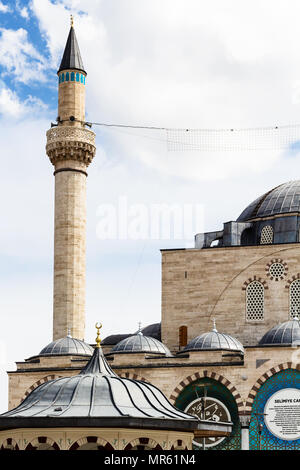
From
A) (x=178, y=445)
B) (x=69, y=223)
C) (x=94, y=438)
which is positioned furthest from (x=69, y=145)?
(x=94, y=438)

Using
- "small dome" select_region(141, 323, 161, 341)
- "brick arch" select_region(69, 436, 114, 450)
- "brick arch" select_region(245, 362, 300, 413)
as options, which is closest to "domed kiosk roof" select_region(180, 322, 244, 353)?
"brick arch" select_region(245, 362, 300, 413)

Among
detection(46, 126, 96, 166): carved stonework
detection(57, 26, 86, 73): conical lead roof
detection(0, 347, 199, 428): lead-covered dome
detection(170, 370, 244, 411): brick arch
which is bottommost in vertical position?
detection(0, 347, 199, 428): lead-covered dome

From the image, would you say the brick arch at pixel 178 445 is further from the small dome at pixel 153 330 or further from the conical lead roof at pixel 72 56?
the conical lead roof at pixel 72 56

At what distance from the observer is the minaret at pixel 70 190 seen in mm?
40625

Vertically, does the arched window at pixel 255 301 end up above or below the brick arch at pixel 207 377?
above

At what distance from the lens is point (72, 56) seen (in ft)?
142

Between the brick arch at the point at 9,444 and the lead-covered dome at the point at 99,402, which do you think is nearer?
the lead-covered dome at the point at 99,402

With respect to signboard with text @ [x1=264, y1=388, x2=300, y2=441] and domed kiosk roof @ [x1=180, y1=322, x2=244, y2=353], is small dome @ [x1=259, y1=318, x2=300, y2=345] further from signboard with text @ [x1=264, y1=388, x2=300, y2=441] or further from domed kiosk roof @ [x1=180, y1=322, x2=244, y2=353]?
signboard with text @ [x1=264, y1=388, x2=300, y2=441]

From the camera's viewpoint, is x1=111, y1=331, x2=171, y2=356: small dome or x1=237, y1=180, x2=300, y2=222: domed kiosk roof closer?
x1=111, y1=331, x2=171, y2=356: small dome

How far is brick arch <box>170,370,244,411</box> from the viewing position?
34.8 metres

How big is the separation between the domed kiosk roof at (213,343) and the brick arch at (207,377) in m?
0.95

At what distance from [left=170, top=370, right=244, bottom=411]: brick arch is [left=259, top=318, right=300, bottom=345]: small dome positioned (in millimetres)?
1883

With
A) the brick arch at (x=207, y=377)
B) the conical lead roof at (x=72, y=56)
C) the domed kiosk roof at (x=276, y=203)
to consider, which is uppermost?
the conical lead roof at (x=72, y=56)

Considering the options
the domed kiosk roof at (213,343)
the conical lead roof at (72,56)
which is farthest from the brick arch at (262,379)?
the conical lead roof at (72,56)
